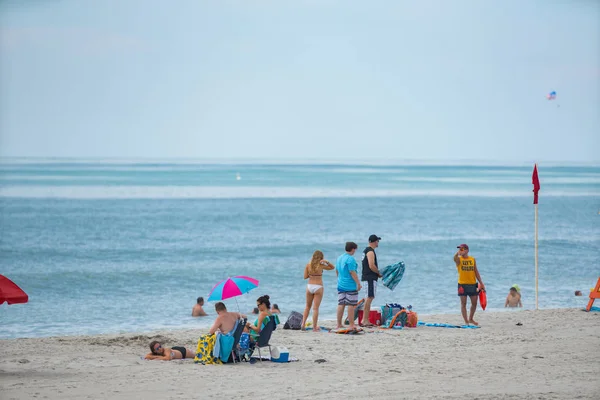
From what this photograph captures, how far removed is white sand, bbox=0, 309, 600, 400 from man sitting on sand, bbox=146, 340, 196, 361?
0.49ft

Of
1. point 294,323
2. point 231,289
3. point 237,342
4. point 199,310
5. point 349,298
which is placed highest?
point 231,289

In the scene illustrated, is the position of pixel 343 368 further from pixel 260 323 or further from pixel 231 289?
pixel 231 289

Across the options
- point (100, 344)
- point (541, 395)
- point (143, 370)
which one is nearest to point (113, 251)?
point (100, 344)

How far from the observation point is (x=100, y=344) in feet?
40.1

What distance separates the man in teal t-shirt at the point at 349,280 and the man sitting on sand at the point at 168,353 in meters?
2.83

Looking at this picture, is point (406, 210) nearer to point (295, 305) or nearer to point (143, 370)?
point (295, 305)

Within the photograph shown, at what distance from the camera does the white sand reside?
8836 mm

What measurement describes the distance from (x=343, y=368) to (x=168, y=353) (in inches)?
93.4

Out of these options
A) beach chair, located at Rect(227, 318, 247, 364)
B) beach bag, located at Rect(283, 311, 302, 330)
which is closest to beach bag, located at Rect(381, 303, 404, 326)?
beach bag, located at Rect(283, 311, 302, 330)

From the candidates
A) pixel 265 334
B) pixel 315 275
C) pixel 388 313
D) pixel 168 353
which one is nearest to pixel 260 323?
pixel 265 334

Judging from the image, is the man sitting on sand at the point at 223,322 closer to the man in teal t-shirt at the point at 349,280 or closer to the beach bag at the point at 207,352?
the beach bag at the point at 207,352

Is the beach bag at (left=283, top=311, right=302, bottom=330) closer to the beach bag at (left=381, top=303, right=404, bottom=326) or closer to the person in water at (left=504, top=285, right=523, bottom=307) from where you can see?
the beach bag at (left=381, top=303, right=404, bottom=326)

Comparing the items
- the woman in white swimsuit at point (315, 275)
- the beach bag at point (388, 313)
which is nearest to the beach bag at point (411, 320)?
the beach bag at point (388, 313)

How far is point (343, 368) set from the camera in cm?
1018
